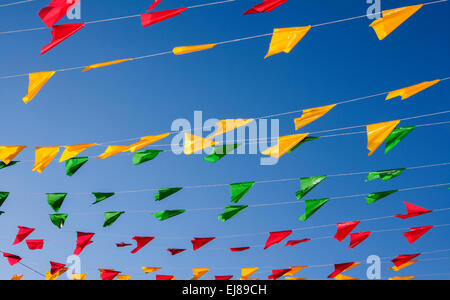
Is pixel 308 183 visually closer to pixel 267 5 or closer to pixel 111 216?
pixel 267 5

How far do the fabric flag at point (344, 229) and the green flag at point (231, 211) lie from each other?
1.15 metres

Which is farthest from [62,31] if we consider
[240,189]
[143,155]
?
[240,189]

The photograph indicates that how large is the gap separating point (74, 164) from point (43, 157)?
1.32 feet

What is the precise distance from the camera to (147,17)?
3242 millimetres

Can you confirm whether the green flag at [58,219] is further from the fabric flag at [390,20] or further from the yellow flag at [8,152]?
the fabric flag at [390,20]

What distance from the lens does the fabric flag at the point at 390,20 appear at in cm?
307

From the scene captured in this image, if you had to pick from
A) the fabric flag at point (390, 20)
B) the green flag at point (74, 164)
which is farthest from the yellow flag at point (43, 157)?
the fabric flag at point (390, 20)

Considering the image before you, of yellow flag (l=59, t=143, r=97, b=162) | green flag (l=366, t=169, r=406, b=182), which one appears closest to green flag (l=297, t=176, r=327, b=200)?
green flag (l=366, t=169, r=406, b=182)

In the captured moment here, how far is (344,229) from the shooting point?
17.3 ft

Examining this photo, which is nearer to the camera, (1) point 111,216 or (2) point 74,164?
(2) point 74,164

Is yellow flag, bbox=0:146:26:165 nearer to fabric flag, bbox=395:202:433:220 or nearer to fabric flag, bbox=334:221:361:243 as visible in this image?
fabric flag, bbox=334:221:361:243

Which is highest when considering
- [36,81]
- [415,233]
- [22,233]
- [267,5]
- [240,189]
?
[267,5]
